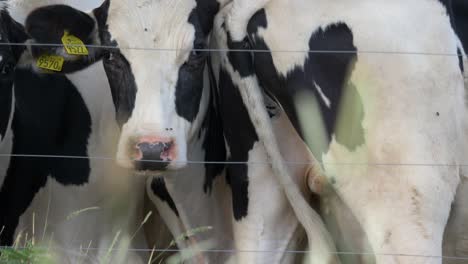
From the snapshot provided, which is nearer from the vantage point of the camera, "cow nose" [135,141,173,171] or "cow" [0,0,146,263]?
"cow nose" [135,141,173,171]

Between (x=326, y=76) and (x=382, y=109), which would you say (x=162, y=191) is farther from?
(x=382, y=109)

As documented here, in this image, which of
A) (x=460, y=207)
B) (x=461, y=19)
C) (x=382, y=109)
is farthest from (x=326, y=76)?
(x=460, y=207)

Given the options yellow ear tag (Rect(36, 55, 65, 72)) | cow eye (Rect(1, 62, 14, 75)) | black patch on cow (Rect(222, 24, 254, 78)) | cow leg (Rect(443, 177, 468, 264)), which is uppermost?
cow eye (Rect(1, 62, 14, 75))

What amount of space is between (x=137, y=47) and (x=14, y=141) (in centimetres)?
108

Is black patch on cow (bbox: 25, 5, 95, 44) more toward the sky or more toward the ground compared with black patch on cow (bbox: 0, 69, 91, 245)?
more toward the sky

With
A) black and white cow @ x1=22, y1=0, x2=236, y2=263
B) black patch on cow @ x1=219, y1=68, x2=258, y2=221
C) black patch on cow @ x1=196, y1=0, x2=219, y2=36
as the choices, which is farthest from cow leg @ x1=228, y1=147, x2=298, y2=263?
black patch on cow @ x1=196, y1=0, x2=219, y2=36

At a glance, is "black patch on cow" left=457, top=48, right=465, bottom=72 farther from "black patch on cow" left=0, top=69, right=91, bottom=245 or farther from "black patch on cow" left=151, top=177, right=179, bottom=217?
"black patch on cow" left=0, top=69, right=91, bottom=245

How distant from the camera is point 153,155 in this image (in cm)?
575

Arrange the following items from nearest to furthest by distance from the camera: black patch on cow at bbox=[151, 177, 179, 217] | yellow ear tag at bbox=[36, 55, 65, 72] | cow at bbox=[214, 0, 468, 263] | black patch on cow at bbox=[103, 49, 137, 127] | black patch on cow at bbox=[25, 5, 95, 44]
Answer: cow at bbox=[214, 0, 468, 263] < black patch on cow at bbox=[103, 49, 137, 127] < black patch on cow at bbox=[25, 5, 95, 44] < yellow ear tag at bbox=[36, 55, 65, 72] < black patch on cow at bbox=[151, 177, 179, 217]

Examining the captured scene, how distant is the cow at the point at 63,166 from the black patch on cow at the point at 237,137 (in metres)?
0.80

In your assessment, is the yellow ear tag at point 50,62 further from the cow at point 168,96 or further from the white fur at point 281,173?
the white fur at point 281,173

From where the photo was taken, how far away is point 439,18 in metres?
5.59

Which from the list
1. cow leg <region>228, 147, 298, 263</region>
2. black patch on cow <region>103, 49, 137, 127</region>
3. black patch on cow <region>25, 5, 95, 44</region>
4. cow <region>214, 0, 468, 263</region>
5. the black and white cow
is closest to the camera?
cow <region>214, 0, 468, 263</region>

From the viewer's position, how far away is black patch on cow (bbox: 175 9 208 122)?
20.0 feet
